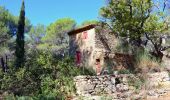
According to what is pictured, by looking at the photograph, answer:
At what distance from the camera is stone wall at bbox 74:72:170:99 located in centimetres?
1736

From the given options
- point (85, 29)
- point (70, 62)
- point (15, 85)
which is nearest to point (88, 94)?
point (70, 62)

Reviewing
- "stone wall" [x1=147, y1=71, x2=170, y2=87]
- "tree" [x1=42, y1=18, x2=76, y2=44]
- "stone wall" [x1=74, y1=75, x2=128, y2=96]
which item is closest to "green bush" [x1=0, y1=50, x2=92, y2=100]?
"stone wall" [x1=74, y1=75, x2=128, y2=96]

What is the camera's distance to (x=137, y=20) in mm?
26359

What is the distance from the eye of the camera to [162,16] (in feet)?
84.8

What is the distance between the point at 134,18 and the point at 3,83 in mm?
12513

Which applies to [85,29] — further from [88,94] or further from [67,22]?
[67,22]

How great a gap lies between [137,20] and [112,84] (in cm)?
892

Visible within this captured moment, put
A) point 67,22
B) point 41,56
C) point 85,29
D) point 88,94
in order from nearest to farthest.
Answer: point 88,94, point 41,56, point 85,29, point 67,22

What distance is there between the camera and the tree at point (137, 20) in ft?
84.2

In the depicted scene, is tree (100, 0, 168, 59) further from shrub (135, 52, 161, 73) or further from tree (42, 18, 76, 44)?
tree (42, 18, 76, 44)

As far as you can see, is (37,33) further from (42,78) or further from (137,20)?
(42,78)

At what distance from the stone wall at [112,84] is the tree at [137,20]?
5.96 metres

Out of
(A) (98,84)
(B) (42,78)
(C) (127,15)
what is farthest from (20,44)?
(A) (98,84)

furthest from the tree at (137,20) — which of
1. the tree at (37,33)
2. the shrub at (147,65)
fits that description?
the tree at (37,33)
